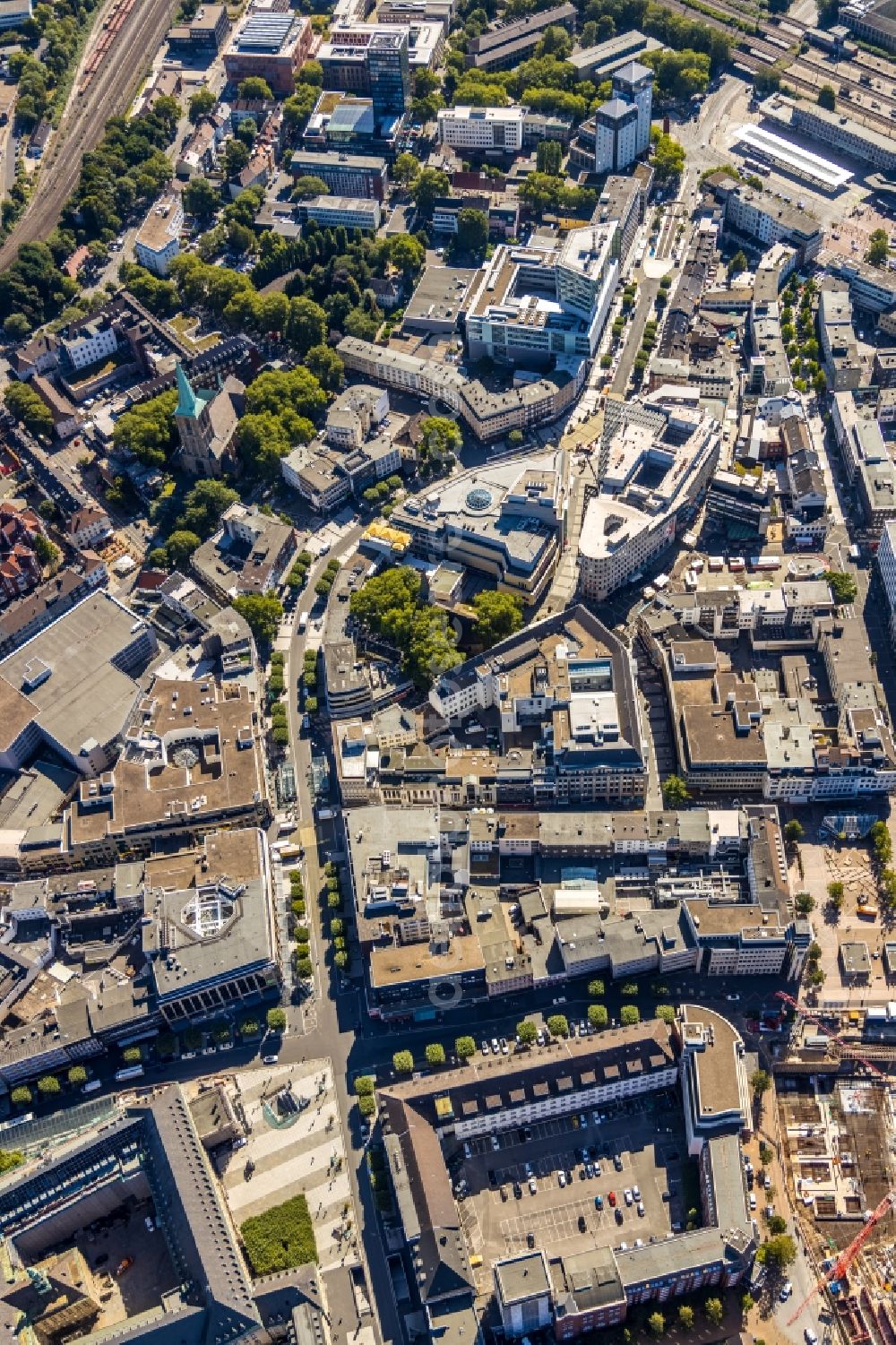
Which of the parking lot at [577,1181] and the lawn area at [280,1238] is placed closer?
the lawn area at [280,1238]

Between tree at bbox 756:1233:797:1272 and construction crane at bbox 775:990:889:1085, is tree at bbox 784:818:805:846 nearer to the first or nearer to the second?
construction crane at bbox 775:990:889:1085

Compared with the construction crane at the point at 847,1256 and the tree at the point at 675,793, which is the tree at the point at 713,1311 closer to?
the construction crane at the point at 847,1256

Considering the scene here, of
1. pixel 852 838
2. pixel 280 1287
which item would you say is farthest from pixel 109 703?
pixel 852 838

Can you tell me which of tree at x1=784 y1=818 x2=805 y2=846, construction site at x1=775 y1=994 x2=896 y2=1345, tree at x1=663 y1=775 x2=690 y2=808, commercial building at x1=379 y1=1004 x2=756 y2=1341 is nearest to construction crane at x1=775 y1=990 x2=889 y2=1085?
construction site at x1=775 y1=994 x2=896 y2=1345

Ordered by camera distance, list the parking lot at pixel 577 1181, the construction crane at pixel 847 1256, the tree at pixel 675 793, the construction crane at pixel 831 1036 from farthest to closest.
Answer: the tree at pixel 675 793
the construction crane at pixel 831 1036
the parking lot at pixel 577 1181
the construction crane at pixel 847 1256

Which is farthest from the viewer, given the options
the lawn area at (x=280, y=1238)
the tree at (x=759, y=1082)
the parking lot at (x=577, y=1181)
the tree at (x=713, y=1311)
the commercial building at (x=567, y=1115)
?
the tree at (x=759, y=1082)

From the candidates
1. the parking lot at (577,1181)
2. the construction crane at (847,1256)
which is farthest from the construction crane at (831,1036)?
the parking lot at (577,1181)

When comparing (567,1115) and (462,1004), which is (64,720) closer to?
(462,1004)
